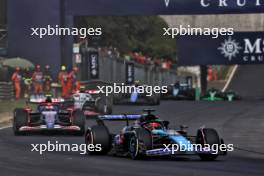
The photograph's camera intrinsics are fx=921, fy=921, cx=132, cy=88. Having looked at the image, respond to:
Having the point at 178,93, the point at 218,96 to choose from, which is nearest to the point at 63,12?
the point at 178,93

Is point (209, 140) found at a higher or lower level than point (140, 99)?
lower

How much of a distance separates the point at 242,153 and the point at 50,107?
6.30m

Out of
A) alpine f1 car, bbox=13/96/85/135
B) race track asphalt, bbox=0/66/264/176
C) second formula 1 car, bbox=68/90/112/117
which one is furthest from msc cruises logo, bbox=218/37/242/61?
alpine f1 car, bbox=13/96/85/135

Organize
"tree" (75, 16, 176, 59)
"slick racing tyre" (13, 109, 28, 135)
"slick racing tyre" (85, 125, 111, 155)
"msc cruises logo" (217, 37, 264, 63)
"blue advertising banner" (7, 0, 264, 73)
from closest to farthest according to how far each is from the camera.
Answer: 1. "slick racing tyre" (85, 125, 111, 155)
2. "slick racing tyre" (13, 109, 28, 135)
3. "blue advertising banner" (7, 0, 264, 73)
4. "msc cruises logo" (217, 37, 264, 63)
5. "tree" (75, 16, 176, 59)

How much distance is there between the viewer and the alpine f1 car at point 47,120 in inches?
877

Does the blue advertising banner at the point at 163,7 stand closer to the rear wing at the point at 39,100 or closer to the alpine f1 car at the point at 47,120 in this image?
the rear wing at the point at 39,100

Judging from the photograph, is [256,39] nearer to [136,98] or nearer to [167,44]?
[136,98]

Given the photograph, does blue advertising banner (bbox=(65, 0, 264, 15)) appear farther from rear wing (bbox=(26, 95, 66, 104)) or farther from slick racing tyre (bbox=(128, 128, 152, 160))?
slick racing tyre (bbox=(128, 128, 152, 160))

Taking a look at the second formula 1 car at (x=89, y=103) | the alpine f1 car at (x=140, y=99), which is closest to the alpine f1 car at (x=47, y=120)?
the second formula 1 car at (x=89, y=103)

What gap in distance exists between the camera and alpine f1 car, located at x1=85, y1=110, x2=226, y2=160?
15.5 meters

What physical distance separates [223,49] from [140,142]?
33665 millimetres

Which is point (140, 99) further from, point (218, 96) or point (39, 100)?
point (39, 100)

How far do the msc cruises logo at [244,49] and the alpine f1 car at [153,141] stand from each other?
102 ft

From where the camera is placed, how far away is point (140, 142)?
1555 cm
